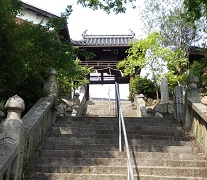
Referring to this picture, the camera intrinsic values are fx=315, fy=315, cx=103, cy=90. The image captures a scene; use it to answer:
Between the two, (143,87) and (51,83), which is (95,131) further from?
(143,87)

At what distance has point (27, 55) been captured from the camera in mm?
6551

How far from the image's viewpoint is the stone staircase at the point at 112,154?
5340 millimetres

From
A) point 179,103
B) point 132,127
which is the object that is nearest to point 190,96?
point 179,103

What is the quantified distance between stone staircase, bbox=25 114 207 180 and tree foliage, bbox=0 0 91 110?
1.28 metres

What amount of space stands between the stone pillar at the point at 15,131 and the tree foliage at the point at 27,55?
1116 millimetres

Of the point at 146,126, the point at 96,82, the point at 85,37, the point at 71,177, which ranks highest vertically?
the point at 85,37

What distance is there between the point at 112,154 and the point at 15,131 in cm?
209

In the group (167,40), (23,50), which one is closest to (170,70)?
(167,40)

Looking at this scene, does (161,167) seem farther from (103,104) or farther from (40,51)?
(103,104)

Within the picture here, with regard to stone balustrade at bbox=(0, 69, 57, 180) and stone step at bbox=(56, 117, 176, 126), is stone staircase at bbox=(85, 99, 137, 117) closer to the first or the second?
stone step at bbox=(56, 117, 176, 126)

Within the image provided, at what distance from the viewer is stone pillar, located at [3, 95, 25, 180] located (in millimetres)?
4492

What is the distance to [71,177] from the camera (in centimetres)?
514

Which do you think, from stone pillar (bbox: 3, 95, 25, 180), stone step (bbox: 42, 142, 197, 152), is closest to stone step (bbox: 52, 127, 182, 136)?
stone step (bbox: 42, 142, 197, 152)

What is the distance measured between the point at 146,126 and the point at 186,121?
1001mm
